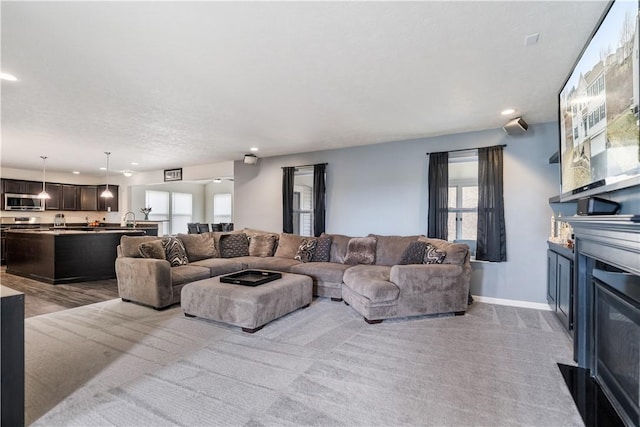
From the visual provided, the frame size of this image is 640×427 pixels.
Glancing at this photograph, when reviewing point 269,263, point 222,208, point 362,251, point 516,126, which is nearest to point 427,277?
point 362,251

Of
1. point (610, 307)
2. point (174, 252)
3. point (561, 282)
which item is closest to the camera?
point (610, 307)

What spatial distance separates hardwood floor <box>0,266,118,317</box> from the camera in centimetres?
412

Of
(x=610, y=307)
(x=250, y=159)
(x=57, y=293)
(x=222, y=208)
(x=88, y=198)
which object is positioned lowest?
(x=57, y=293)

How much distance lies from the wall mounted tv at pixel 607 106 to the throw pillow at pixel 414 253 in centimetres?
193

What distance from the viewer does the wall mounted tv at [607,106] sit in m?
1.54

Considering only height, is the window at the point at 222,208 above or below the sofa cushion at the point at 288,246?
above

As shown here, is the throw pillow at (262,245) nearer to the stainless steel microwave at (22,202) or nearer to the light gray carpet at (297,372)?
the light gray carpet at (297,372)

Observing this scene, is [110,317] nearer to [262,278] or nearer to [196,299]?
[196,299]

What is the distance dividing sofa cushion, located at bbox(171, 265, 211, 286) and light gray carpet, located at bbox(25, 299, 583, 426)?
617 mm

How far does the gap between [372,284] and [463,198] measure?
2283 millimetres

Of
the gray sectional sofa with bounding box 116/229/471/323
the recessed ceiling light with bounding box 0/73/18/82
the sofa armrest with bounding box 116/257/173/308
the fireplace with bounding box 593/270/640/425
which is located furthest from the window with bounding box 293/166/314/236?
the fireplace with bounding box 593/270/640/425

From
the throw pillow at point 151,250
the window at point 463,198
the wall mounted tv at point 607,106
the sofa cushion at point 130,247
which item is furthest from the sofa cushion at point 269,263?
the wall mounted tv at point 607,106

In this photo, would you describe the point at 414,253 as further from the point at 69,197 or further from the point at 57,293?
the point at 69,197

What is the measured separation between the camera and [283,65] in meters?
2.63
